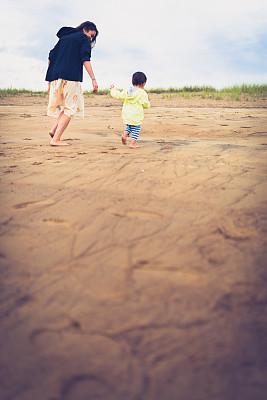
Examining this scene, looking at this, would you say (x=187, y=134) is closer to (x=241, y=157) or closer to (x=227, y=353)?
(x=241, y=157)

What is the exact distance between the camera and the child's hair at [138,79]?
14.8 feet

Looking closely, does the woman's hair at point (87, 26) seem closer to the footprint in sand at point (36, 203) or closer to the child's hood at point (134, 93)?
the child's hood at point (134, 93)

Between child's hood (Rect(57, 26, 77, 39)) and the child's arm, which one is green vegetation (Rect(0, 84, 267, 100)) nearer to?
the child's arm

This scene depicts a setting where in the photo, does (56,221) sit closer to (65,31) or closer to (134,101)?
(134,101)

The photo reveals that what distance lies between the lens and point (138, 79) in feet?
14.9

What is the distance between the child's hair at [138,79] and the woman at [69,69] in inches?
26.3

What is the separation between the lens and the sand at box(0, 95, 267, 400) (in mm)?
1113

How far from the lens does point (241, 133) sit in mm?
5461

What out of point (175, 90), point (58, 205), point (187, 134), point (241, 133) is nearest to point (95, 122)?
point (187, 134)

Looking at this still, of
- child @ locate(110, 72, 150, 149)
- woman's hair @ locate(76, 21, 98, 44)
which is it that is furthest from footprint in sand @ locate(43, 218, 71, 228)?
woman's hair @ locate(76, 21, 98, 44)

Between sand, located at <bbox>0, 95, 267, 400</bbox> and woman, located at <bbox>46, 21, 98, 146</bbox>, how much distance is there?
1.73 m

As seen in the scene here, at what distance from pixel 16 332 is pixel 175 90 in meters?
14.4

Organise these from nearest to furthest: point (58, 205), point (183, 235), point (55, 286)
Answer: point (55, 286)
point (183, 235)
point (58, 205)

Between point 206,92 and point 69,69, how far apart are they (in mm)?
10505
